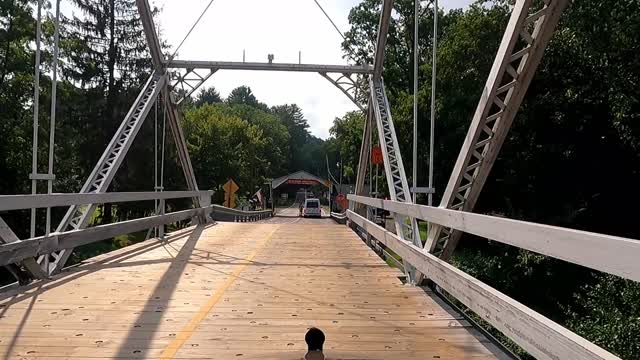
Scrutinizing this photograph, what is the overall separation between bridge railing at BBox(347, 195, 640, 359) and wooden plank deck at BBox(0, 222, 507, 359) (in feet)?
1.68

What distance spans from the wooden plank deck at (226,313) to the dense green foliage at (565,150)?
392 inches

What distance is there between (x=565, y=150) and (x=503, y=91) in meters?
19.3

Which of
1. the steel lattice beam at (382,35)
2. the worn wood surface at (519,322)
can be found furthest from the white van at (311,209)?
the worn wood surface at (519,322)

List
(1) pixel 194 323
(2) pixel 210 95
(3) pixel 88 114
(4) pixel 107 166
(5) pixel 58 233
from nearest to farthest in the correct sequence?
1. (1) pixel 194 323
2. (5) pixel 58 233
3. (4) pixel 107 166
4. (3) pixel 88 114
5. (2) pixel 210 95

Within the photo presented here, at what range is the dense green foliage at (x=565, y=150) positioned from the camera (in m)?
17.6

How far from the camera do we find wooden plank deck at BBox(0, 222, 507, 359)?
192 inches

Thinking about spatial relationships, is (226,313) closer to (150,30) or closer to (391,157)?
(391,157)

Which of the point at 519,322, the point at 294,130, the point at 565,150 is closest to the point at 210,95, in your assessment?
the point at 294,130

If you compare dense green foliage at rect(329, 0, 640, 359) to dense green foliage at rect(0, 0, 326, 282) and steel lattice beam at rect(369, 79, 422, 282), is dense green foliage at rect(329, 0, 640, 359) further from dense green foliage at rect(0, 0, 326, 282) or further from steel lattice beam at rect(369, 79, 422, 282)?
dense green foliage at rect(0, 0, 326, 282)

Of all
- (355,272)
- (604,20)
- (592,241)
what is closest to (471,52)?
(604,20)

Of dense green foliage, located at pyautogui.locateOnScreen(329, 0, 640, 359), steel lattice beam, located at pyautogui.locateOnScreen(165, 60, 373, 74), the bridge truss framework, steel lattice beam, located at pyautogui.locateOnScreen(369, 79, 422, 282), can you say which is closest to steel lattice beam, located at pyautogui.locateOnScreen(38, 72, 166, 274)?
the bridge truss framework

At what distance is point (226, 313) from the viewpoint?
20.4ft

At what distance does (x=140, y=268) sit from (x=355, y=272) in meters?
3.46

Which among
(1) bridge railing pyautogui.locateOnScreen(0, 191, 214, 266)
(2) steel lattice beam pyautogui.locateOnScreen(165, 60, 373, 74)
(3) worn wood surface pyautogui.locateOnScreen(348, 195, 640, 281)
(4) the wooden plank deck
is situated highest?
(2) steel lattice beam pyautogui.locateOnScreen(165, 60, 373, 74)
